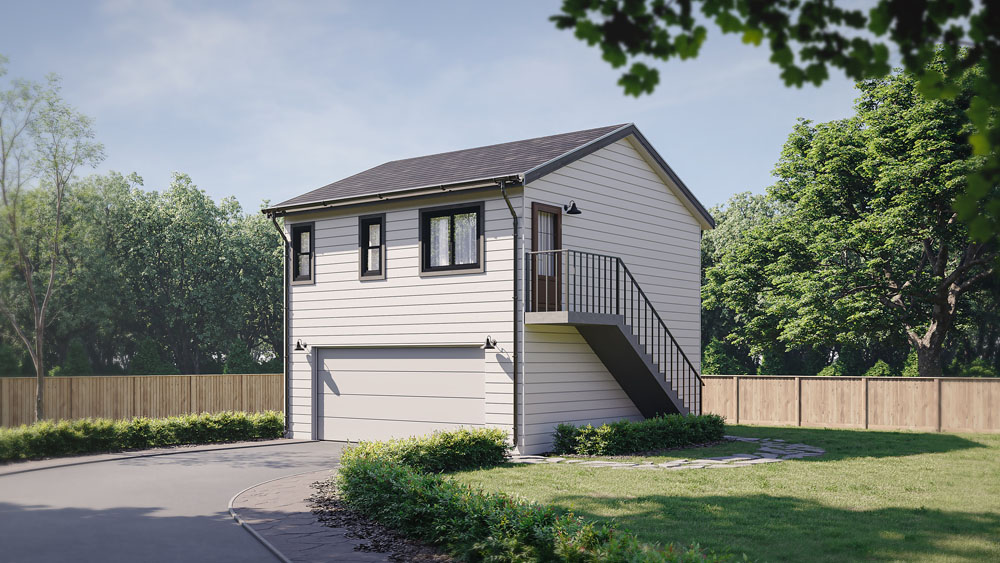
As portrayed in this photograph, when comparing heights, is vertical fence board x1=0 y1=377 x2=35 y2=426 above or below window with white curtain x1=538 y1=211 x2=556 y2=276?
below

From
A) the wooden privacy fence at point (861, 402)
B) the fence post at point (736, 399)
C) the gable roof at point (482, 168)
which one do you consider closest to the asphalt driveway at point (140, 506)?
the gable roof at point (482, 168)

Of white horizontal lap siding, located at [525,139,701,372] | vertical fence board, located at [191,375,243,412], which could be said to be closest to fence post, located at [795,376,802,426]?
white horizontal lap siding, located at [525,139,701,372]

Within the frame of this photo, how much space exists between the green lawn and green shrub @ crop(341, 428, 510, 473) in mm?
507

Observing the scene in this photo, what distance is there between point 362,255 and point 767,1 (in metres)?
15.4

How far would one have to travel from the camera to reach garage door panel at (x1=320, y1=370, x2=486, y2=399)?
54.7 feet

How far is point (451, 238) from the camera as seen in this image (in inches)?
666

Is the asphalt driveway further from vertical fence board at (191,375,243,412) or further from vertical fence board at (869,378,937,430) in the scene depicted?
vertical fence board at (869,378,937,430)

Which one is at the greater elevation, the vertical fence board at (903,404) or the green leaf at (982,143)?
the green leaf at (982,143)

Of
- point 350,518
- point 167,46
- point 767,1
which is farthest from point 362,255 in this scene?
point 767,1

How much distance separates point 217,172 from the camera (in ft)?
141

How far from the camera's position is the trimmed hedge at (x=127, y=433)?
1568 centimetres

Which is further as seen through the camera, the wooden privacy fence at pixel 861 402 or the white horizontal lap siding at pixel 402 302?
the wooden privacy fence at pixel 861 402

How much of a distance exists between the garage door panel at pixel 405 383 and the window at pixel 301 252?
2370 millimetres

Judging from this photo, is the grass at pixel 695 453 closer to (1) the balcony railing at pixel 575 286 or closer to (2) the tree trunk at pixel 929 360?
(1) the balcony railing at pixel 575 286
